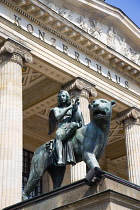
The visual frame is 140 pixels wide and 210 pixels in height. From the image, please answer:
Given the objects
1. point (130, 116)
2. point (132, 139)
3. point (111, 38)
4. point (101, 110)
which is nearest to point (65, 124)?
point (101, 110)

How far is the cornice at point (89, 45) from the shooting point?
21.0 m

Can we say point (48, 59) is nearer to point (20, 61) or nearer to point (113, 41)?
point (20, 61)

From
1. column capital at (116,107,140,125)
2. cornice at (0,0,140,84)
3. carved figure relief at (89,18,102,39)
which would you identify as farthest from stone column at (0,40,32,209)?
column capital at (116,107,140,125)

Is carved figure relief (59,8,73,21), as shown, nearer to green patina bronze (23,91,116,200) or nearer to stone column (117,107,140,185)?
stone column (117,107,140,185)

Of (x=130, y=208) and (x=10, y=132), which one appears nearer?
(x=130, y=208)

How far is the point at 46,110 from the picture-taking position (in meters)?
26.9

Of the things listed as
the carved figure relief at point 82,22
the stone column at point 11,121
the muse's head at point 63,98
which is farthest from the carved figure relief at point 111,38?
the muse's head at point 63,98

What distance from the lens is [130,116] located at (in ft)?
83.7

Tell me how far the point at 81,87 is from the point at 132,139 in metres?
4.58

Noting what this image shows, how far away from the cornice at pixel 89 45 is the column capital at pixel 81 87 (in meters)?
1.82

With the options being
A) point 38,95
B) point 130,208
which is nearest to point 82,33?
point 38,95

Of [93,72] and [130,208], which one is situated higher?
[93,72]

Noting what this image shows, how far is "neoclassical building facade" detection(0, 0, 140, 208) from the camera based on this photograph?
17.9 metres

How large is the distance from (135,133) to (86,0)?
7.59 meters
